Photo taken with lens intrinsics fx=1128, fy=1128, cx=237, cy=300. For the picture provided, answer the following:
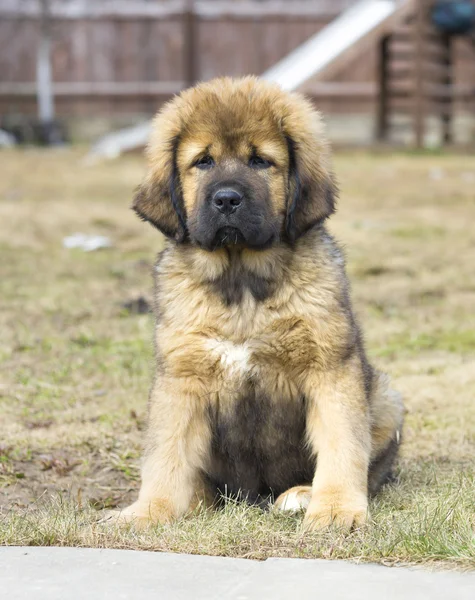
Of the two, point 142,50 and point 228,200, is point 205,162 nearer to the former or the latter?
point 228,200

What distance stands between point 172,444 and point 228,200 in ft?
3.01

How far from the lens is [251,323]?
4.13 meters

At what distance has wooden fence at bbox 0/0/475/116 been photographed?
19.3 m

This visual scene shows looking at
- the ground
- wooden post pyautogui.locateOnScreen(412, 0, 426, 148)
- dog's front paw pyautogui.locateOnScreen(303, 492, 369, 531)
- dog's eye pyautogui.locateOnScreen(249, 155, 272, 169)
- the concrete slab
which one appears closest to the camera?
the concrete slab

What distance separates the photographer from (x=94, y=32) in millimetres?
19375

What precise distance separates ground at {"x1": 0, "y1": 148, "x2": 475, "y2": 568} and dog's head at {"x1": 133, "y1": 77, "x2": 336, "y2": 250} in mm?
1066

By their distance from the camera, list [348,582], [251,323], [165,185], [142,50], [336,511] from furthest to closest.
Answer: [142,50], [165,185], [251,323], [336,511], [348,582]

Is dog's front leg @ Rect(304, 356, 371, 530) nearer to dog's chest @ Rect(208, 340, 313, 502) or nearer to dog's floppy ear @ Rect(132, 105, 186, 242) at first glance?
dog's chest @ Rect(208, 340, 313, 502)

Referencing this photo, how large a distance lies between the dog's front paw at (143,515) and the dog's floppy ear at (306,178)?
1.11 metres

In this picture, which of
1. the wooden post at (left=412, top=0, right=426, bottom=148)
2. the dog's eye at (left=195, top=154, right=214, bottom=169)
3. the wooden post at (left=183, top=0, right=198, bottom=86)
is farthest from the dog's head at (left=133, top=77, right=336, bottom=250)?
the wooden post at (left=183, top=0, right=198, bottom=86)

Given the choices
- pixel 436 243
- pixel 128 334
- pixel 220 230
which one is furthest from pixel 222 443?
pixel 436 243

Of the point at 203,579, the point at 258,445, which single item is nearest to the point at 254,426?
the point at 258,445

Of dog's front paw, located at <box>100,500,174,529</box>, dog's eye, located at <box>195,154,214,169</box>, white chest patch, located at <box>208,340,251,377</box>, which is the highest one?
dog's eye, located at <box>195,154,214,169</box>

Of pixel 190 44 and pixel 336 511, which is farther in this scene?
pixel 190 44
